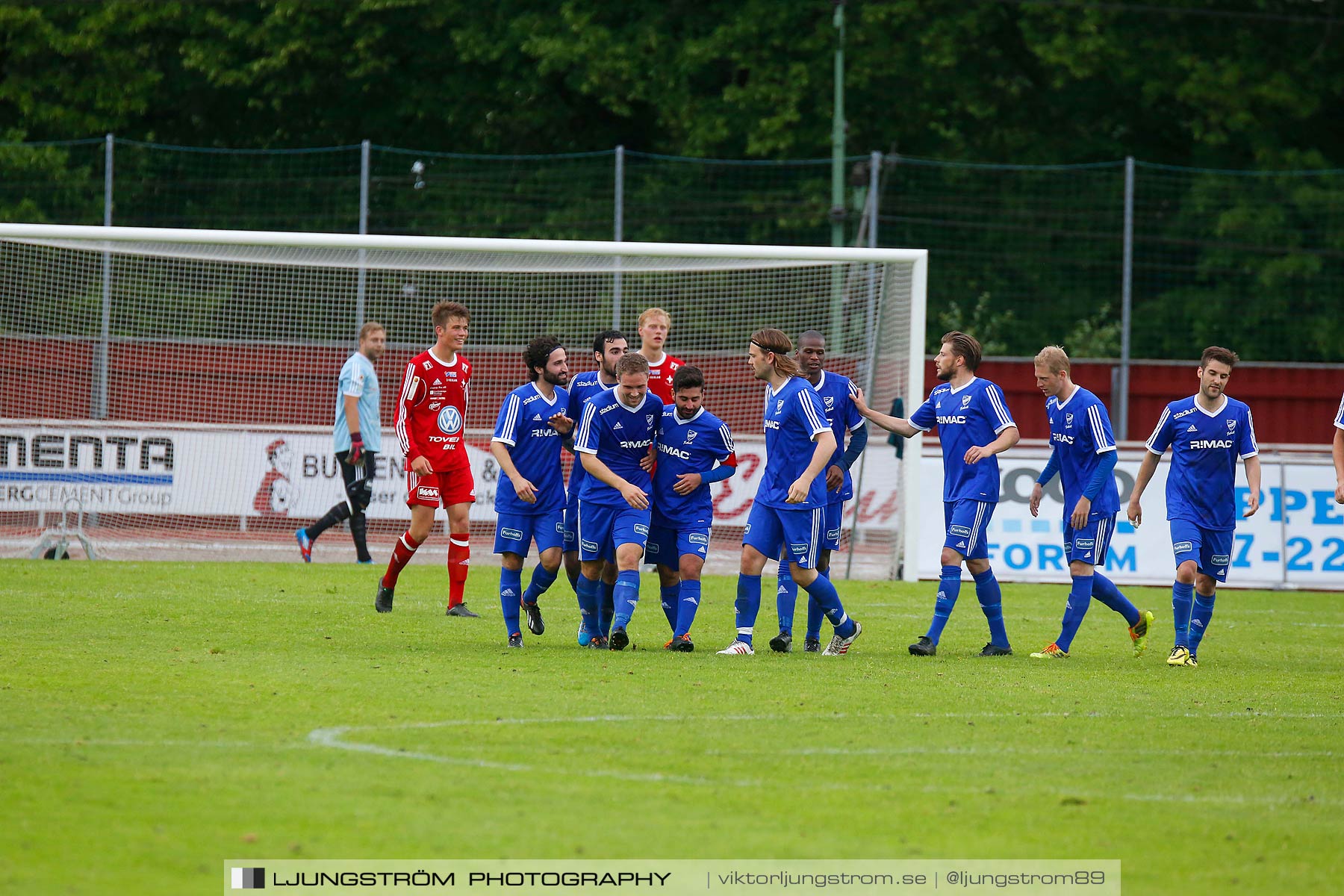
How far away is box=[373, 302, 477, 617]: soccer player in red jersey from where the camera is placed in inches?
427

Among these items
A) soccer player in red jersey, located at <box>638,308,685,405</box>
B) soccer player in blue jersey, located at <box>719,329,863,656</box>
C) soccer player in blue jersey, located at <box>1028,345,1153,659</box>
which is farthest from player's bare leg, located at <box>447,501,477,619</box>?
soccer player in blue jersey, located at <box>1028,345,1153,659</box>

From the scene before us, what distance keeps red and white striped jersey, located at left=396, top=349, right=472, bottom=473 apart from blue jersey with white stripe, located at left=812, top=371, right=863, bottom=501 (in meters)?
2.58

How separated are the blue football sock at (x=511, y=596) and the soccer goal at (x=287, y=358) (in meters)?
5.91

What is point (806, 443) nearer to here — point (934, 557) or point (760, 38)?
point (934, 557)

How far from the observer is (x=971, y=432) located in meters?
9.91

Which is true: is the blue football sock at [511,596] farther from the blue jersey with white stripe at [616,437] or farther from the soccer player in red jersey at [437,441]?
the soccer player in red jersey at [437,441]

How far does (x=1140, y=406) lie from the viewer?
24.4 metres

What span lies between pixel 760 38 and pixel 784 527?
71.8 feet

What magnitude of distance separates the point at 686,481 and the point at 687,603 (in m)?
0.77

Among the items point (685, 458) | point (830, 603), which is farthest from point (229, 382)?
point (830, 603)

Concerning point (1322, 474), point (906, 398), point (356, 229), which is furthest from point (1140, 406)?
point (356, 229)

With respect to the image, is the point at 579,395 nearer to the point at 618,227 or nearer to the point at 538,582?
the point at 538,582

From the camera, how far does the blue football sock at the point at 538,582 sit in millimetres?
9844

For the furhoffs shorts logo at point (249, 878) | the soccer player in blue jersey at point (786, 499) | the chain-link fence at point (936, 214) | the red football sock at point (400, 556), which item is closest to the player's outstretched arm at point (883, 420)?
the soccer player in blue jersey at point (786, 499)
